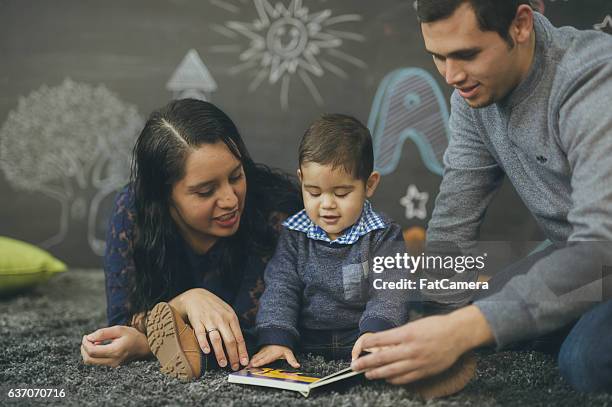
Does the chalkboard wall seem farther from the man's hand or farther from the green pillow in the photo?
the man's hand

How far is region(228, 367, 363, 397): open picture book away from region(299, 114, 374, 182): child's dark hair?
1.35 feet

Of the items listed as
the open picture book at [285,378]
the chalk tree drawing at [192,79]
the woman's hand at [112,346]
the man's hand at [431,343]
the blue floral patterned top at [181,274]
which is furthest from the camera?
the chalk tree drawing at [192,79]

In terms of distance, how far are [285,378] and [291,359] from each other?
114 millimetres

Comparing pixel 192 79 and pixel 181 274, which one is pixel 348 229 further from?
pixel 192 79

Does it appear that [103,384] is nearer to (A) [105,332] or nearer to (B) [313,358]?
(A) [105,332]

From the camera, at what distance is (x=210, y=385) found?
1218 millimetres

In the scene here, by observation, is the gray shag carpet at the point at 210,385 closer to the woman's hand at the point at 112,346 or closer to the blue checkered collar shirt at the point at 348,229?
the woman's hand at the point at 112,346

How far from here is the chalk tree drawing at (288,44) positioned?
227cm

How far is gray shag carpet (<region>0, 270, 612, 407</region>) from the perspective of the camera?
1117 millimetres

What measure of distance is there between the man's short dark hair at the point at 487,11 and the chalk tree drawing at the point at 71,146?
1.44 metres

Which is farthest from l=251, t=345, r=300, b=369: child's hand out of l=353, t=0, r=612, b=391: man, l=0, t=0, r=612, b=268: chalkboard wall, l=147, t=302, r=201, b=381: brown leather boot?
l=0, t=0, r=612, b=268: chalkboard wall

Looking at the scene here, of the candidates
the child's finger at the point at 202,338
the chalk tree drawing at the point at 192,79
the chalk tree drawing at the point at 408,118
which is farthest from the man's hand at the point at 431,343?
the chalk tree drawing at the point at 192,79

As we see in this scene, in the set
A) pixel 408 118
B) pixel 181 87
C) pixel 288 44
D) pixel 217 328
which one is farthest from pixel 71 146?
pixel 217 328

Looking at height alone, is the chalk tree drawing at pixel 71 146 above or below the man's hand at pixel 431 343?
above
